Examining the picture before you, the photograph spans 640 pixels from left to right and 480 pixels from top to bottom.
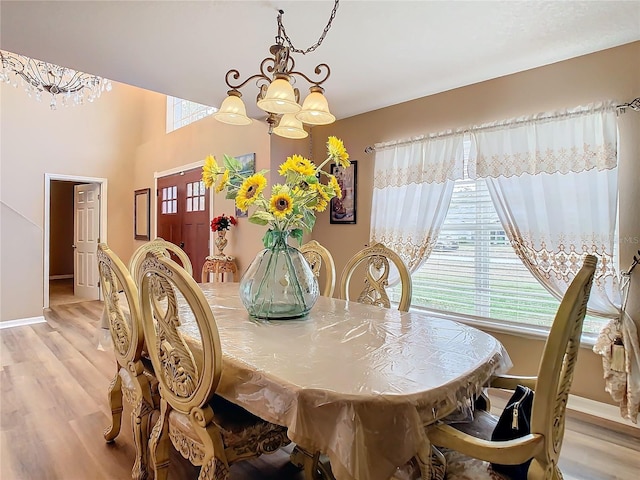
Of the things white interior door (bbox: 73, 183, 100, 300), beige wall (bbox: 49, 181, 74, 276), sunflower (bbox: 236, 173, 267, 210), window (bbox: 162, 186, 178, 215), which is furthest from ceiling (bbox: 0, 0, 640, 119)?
beige wall (bbox: 49, 181, 74, 276)

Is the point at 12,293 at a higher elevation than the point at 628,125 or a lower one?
lower

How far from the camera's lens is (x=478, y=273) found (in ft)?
9.80

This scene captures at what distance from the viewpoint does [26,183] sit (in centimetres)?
545

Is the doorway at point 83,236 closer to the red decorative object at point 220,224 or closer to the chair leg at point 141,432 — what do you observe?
the red decorative object at point 220,224

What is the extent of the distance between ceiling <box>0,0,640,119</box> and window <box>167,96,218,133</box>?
2505 millimetres

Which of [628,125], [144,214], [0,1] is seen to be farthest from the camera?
[144,214]

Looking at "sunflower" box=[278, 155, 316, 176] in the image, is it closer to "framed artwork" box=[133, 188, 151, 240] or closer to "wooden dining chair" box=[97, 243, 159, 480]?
"wooden dining chair" box=[97, 243, 159, 480]

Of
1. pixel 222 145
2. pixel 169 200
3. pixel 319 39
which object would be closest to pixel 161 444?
pixel 319 39

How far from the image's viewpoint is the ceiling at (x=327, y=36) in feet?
6.46

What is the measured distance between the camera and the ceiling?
197 cm

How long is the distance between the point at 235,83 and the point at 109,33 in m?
0.97

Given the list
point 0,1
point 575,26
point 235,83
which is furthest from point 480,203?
point 0,1

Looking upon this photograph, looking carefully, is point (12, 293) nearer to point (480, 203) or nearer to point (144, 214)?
point (144, 214)

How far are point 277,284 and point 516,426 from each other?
1.09m
